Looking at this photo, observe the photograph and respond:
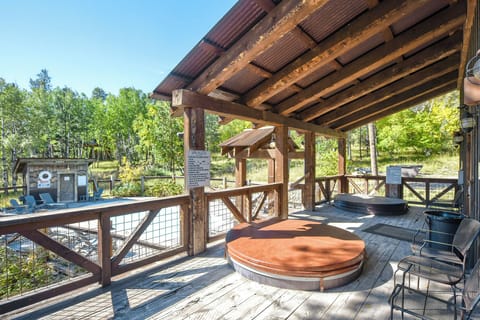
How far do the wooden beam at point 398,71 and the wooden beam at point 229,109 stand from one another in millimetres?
911

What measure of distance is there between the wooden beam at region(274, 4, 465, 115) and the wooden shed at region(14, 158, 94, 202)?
575 inches

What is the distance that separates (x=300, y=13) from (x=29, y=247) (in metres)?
8.45

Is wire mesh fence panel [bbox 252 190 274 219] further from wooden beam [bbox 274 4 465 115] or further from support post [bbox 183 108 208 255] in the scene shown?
wooden beam [bbox 274 4 465 115]

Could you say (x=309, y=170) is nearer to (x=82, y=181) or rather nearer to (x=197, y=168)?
(x=197, y=168)

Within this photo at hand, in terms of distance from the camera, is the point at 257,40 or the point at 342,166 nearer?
the point at 257,40

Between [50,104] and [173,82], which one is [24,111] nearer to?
[50,104]

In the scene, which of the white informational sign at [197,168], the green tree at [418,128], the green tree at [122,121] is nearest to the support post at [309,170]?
the white informational sign at [197,168]

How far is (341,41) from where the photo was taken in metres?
3.26

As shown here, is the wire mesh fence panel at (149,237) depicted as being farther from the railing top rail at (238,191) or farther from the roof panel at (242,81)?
the roof panel at (242,81)

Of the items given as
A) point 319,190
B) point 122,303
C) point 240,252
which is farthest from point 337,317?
point 319,190

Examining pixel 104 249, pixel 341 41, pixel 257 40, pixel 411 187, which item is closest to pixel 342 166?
pixel 411 187

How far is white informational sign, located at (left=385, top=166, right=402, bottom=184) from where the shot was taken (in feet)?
23.8

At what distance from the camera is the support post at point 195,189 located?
3.58 meters

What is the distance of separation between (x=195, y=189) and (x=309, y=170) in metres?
4.30
